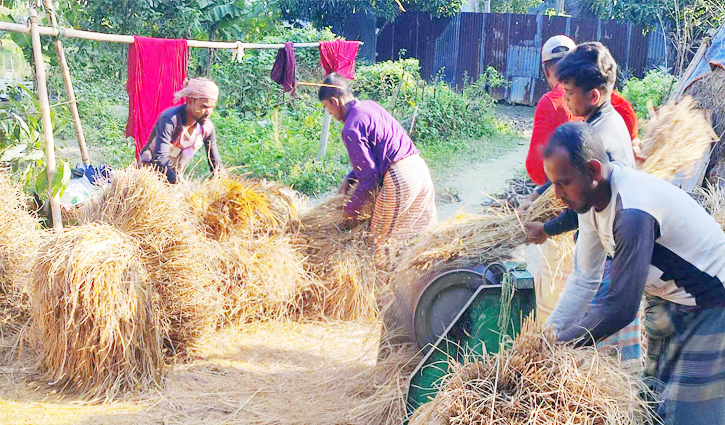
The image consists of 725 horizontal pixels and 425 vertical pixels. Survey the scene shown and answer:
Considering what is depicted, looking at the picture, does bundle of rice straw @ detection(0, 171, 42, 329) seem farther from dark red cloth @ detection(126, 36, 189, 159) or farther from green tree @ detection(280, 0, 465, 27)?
green tree @ detection(280, 0, 465, 27)

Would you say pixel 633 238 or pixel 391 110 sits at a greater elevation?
pixel 633 238

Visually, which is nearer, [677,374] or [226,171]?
[677,374]

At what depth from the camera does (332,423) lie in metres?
3.59

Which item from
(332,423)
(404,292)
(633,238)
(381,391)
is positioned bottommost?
(332,423)

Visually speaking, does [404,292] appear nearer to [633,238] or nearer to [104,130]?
[633,238]

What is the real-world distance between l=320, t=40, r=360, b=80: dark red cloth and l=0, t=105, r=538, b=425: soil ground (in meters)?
3.91

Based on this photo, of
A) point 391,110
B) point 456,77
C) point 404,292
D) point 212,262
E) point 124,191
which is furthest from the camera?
point 456,77

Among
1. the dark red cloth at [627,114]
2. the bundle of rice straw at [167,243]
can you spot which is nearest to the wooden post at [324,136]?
the bundle of rice straw at [167,243]

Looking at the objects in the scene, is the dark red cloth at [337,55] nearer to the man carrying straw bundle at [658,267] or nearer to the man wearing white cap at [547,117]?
the man wearing white cap at [547,117]

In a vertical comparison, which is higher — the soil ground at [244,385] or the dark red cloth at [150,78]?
the dark red cloth at [150,78]

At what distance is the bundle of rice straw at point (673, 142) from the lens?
3307 mm

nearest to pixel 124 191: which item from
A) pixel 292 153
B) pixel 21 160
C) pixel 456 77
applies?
pixel 21 160

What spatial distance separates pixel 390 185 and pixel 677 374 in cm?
251

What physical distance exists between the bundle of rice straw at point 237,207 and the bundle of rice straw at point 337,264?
22cm
